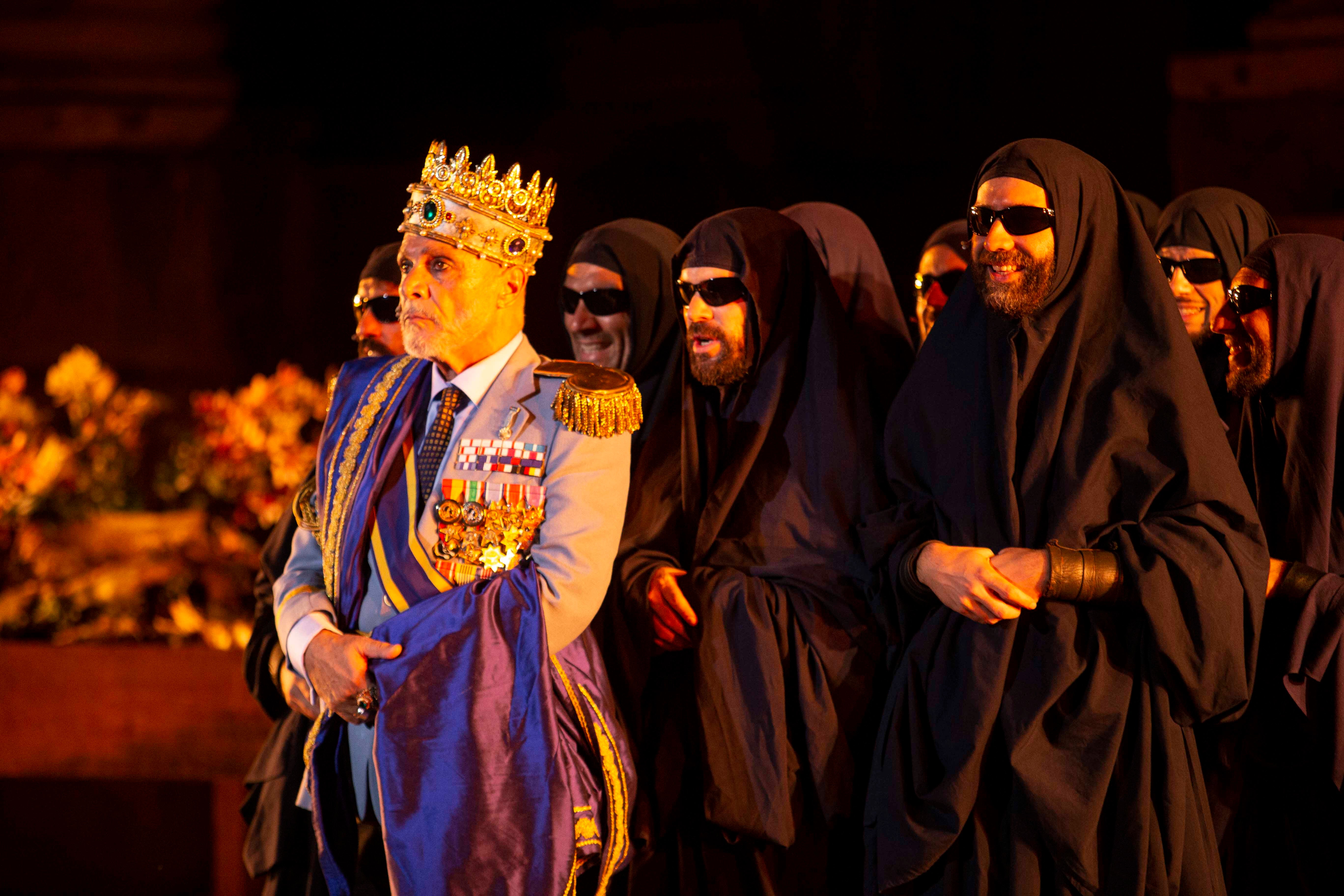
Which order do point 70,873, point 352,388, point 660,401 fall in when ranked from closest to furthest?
point 352,388, point 660,401, point 70,873

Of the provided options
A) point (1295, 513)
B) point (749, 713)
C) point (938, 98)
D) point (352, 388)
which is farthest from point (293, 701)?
point (938, 98)

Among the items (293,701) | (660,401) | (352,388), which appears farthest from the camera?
(660,401)

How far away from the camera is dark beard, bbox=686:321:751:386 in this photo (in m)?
2.86

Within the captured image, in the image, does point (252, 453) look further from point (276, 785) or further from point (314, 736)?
point (314, 736)

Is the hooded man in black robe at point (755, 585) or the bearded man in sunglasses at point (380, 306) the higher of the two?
the bearded man in sunglasses at point (380, 306)

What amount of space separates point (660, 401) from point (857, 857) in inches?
51.6

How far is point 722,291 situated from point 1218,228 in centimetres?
145

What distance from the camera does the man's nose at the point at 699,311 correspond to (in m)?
2.85

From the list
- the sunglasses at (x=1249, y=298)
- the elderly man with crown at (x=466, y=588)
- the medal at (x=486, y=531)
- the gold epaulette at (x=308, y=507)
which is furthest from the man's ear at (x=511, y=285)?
the sunglasses at (x=1249, y=298)

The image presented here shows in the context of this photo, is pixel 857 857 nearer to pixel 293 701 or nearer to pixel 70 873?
pixel 293 701

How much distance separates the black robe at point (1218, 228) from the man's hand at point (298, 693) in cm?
249

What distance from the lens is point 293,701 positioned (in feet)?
9.46

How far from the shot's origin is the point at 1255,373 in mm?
2689

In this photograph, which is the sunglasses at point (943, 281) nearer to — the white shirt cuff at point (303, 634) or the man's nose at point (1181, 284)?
the man's nose at point (1181, 284)
